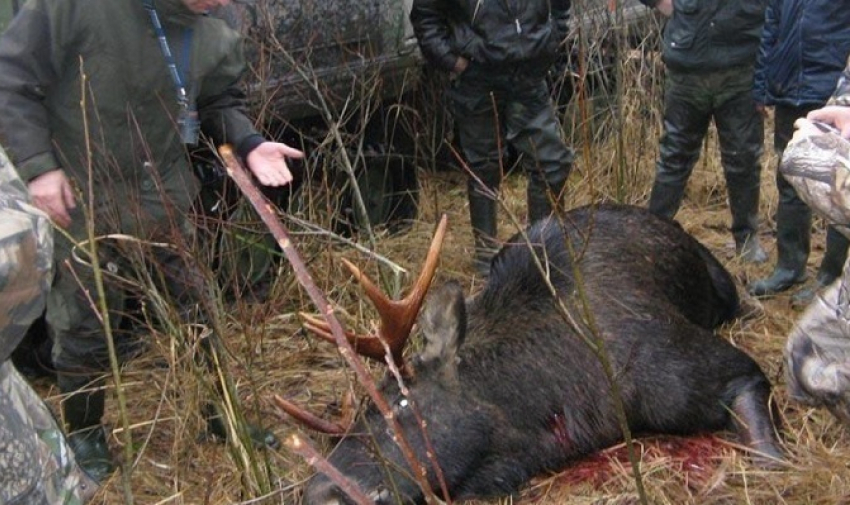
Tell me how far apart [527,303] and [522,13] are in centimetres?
183

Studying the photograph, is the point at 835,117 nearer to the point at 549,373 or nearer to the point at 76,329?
the point at 549,373

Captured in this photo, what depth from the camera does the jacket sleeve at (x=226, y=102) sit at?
15.3 feet

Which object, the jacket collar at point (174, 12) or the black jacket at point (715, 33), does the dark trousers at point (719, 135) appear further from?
the jacket collar at point (174, 12)

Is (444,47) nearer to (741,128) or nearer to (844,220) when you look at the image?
(741,128)

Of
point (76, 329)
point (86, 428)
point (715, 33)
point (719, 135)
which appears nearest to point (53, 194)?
point (76, 329)

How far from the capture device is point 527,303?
4820 millimetres

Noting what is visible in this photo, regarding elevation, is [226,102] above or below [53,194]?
above

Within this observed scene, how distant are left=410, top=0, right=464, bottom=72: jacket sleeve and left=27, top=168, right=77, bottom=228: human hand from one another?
2358 mm

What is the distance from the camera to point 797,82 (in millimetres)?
5566

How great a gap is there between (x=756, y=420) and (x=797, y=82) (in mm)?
1759

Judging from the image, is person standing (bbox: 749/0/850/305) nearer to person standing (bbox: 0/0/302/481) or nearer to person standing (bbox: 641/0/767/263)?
person standing (bbox: 641/0/767/263)

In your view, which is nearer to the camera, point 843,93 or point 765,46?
point 843,93

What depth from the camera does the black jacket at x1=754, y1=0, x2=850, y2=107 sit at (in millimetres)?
5469

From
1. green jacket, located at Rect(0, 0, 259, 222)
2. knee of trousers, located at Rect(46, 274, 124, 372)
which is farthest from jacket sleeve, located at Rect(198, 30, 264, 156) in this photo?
knee of trousers, located at Rect(46, 274, 124, 372)
